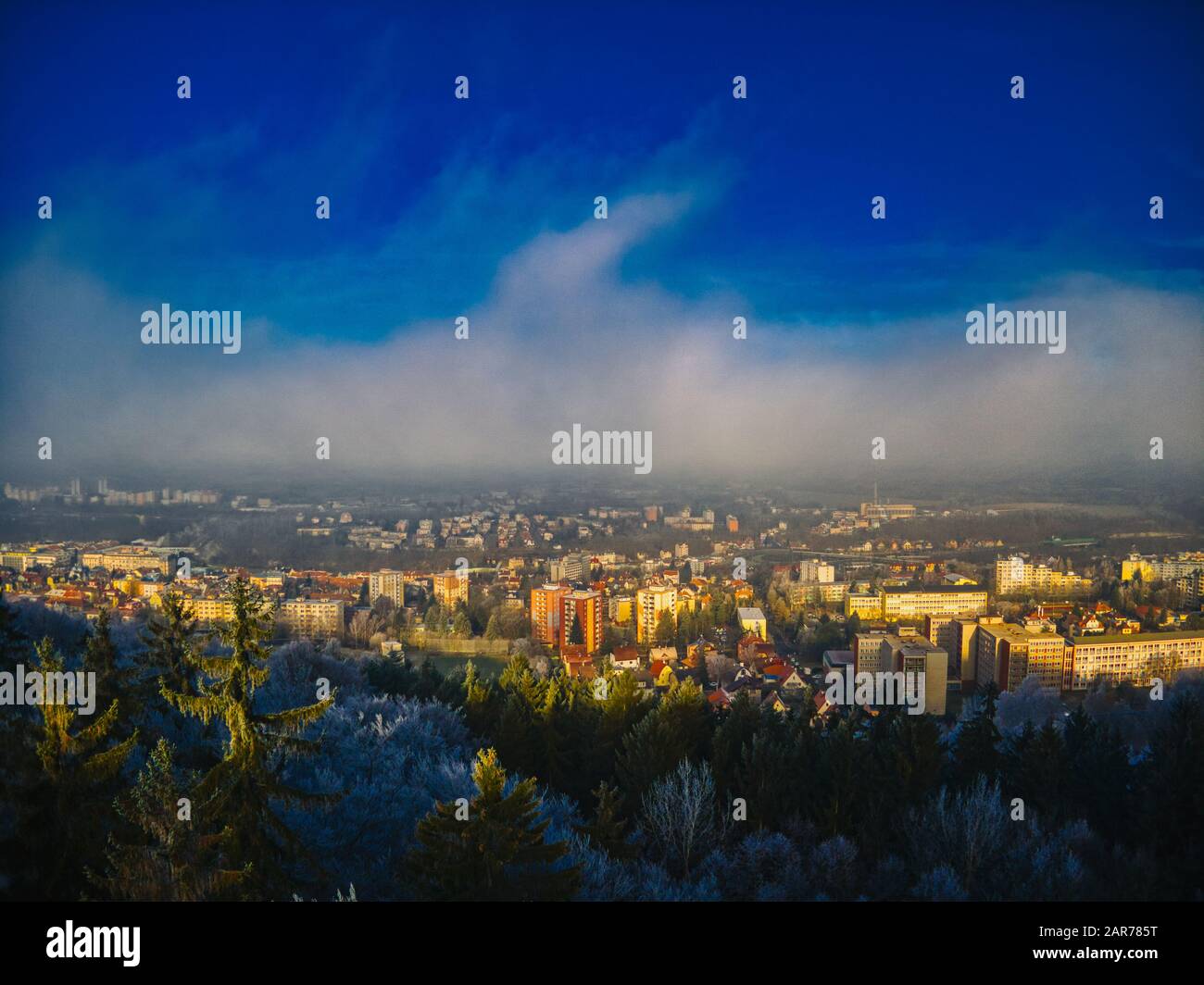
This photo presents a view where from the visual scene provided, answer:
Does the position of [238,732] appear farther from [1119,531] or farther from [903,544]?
[1119,531]

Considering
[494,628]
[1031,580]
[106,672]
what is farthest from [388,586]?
[1031,580]

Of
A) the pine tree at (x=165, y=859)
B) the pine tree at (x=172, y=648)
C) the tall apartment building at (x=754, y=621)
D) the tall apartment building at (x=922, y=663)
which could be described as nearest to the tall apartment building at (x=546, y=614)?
the tall apartment building at (x=754, y=621)

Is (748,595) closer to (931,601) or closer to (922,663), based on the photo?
(922,663)

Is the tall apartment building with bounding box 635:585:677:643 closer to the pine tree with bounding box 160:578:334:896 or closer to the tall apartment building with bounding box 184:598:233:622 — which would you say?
the tall apartment building with bounding box 184:598:233:622

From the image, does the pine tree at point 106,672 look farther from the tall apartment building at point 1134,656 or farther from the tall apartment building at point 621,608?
the tall apartment building at point 1134,656
